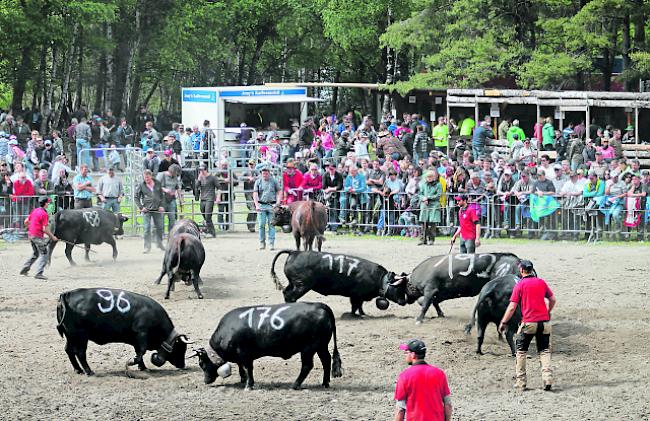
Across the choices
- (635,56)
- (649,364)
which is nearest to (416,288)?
(649,364)

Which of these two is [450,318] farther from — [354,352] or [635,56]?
[635,56]

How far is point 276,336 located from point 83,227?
11230 millimetres

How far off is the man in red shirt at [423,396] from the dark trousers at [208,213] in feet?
61.4

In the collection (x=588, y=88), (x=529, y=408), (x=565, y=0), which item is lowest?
(x=529, y=408)

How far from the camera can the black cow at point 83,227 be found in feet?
79.8

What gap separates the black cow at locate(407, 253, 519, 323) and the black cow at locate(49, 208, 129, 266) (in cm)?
890

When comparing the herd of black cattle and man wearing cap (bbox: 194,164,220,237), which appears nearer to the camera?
the herd of black cattle

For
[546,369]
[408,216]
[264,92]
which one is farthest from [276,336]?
[264,92]

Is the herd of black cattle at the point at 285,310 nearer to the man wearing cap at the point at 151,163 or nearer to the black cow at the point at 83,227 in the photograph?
A: the black cow at the point at 83,227

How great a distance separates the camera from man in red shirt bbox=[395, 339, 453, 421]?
10672mm

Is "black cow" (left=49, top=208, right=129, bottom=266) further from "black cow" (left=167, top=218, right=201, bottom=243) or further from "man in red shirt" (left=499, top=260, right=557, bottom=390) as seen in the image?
"man in red shirt" (left=499, top=260, right=557, bottom=390)

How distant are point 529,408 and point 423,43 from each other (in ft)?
95.0

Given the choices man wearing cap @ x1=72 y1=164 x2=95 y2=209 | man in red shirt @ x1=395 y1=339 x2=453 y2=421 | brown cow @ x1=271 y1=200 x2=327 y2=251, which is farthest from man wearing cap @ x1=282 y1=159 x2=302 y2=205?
man in red shirt @ x1=395 y1=339 x2=453 y2=421

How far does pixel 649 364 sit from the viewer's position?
51.0 feet
